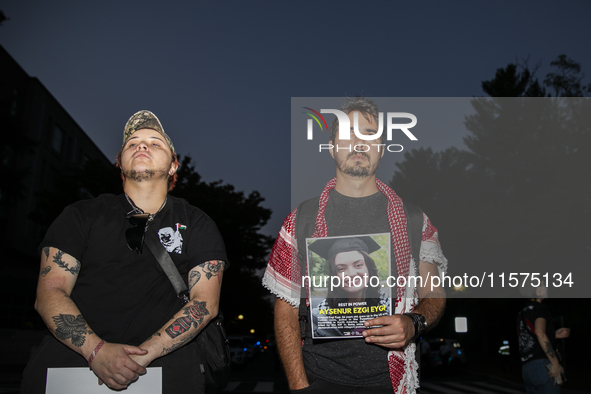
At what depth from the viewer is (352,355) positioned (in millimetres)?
2861

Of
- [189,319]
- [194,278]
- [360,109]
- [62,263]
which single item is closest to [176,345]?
[189,319]

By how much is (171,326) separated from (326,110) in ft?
5.54

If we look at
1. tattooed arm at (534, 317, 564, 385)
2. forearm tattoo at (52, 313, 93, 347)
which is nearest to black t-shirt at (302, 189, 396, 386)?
forearm tattoo at (52, 313, 93, 347)

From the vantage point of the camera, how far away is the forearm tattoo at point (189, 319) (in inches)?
98.5

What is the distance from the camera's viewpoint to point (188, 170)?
83.3 ft

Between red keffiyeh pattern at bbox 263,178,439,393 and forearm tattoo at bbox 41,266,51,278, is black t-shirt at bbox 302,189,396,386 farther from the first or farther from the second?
forearm tattoo at bbox 41,266,51,278

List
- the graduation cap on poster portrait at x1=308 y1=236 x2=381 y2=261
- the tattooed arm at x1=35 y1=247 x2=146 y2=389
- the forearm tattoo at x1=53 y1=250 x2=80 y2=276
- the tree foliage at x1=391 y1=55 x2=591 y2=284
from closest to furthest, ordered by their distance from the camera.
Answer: the tattooed arm at x1=35 y1=247 x2=146 y2=389 → the forearm tattoo at x1=53 y1=250 x2=80 y2=276 → the graduation cap on poster portrait at x1=308 y1=236 x2=381 y2=261 → the tree foliage at x1=391 y1=55 x2=591 y2=284

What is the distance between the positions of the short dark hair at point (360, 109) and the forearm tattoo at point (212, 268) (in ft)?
3.78

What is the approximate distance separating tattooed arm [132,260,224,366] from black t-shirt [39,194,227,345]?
0.24ft

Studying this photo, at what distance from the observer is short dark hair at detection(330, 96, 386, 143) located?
3.24 meters

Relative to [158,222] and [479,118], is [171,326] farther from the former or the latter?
[479,118]

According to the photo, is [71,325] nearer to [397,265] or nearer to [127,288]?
[127,288]

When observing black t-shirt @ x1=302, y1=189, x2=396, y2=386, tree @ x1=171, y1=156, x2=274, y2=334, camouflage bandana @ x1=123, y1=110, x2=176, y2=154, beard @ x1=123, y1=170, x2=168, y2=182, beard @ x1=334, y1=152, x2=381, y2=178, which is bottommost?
black t-shirt @ x1=302, y1=189, x2=396, y2=386

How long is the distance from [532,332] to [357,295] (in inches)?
166
